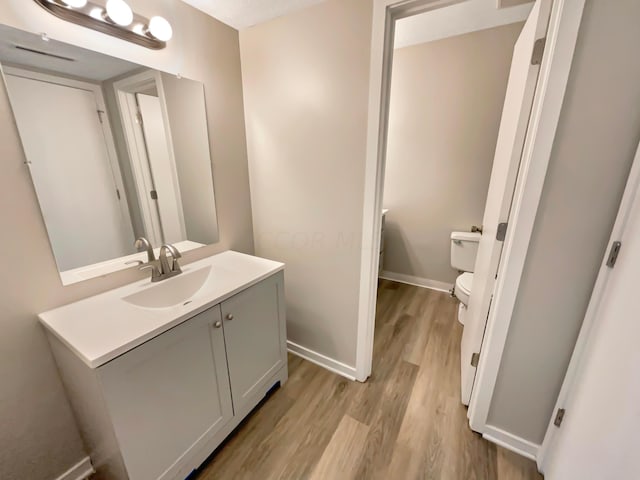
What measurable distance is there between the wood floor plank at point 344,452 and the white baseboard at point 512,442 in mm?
637

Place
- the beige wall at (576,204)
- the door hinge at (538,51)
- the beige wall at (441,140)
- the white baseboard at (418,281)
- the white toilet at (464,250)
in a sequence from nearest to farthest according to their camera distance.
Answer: the beige wall at (576,204), the door hinge at (538,51), the beige wall at (441,140), the white toilet at (464,250), the white baseboard at (418,281)

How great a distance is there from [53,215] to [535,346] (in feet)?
6.92

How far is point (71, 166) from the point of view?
43.2 inches

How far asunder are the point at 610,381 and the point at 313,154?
152 centimetres

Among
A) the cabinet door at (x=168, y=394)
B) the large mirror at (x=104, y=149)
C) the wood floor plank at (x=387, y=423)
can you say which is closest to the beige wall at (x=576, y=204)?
the wood floor plank at (x=387, y=423)

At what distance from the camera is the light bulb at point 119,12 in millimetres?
1020

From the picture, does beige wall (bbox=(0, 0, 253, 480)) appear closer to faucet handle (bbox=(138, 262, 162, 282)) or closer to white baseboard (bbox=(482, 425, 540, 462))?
faucet handle (bbox=(138, 262, 162, 282))

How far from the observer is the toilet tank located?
242 centimetres

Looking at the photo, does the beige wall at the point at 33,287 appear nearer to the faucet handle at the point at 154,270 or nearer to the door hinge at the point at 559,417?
the faucet handle at the point at 154,270

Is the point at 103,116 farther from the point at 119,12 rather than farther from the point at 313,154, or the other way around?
the point at 313,154

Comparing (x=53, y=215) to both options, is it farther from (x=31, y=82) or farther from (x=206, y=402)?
(x=206, y=402)

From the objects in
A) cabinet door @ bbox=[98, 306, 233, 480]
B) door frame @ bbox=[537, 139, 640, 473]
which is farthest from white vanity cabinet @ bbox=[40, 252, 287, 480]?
door frame @ bbox=[537, 139, 640, 473]

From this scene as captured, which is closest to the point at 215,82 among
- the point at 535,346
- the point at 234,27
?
the point at 234,27

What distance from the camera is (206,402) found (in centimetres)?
119
